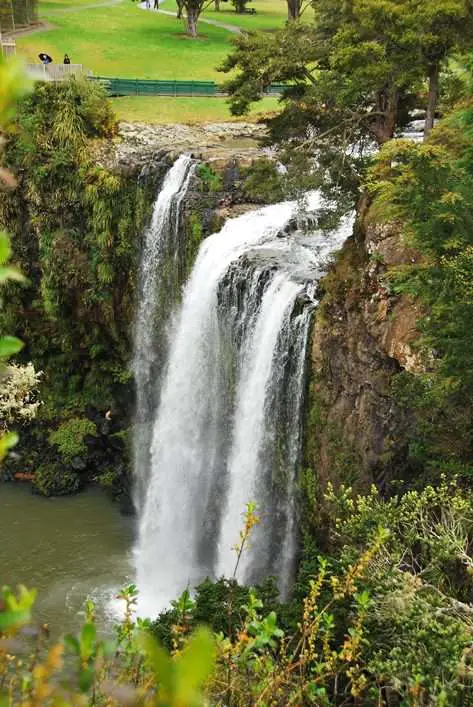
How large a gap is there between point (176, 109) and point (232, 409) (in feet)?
52.3

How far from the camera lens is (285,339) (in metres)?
13.8

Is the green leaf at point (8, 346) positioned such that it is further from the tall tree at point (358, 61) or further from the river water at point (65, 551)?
the tall tree at point (358, 61)

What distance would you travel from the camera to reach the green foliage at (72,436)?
67.8 ft

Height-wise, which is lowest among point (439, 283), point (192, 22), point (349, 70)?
point (439, 283)

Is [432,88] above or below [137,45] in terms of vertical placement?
below

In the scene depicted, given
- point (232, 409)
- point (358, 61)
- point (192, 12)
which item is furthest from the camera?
point (192, 12)

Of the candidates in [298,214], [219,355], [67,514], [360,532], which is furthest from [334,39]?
[67,514]

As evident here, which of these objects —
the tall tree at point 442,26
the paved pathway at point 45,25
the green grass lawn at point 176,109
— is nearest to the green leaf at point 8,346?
the tall tree at point 442,26

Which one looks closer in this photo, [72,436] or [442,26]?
[442,26]

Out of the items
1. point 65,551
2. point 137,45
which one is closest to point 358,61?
point 65,551

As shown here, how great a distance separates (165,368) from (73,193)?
6.11 m

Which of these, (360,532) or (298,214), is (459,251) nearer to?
(360,532)

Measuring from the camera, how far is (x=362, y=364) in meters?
12.4

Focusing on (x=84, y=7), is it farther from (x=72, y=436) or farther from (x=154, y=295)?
(x=72, y=436)
